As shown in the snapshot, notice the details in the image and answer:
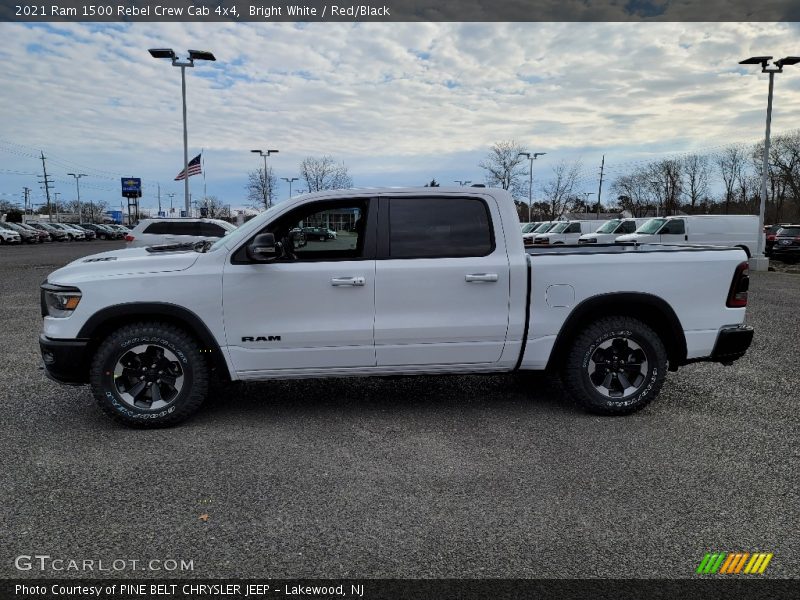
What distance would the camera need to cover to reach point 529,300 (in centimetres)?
476

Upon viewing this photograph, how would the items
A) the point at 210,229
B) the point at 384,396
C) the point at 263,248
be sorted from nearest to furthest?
the point at 263,248 < the point at 384,396 < the point at 210,229

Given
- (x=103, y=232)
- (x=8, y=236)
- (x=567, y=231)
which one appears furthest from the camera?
(x=103, y=232)

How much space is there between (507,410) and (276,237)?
8.04 feet

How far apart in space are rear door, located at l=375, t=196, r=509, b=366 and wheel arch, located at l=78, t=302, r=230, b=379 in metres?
1.27

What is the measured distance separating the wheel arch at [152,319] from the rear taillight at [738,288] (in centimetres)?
414

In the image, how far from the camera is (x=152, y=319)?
4.62m

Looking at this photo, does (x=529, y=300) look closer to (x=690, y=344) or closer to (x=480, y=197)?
(x=480, y=197)

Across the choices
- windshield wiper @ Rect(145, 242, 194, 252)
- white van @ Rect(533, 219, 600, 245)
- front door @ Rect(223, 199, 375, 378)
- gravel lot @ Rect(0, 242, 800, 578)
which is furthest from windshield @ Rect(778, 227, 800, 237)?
windshield wiper @ Rect(145, 242, 194, 252)

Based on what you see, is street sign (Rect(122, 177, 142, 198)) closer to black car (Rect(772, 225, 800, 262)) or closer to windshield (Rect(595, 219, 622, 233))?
windshield (Rect(595, 219, 622, 233))

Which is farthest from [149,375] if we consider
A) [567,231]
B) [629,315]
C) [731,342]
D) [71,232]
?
[71,232]

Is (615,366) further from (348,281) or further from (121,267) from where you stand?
(121,267)

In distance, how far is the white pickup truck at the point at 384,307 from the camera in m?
4.51

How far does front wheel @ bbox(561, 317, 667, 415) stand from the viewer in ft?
15.8

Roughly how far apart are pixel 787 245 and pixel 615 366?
24.7 m
